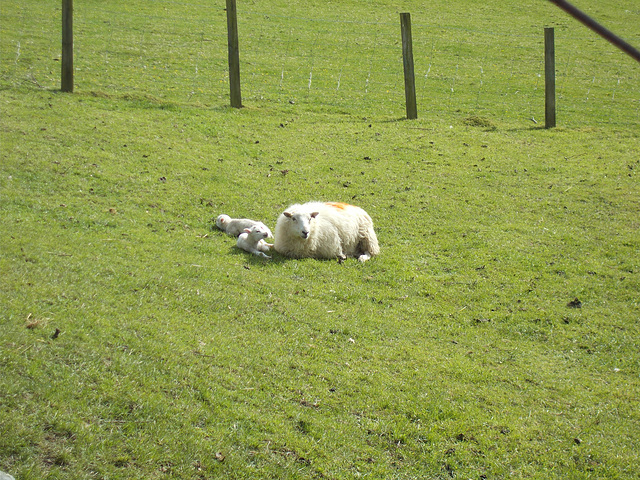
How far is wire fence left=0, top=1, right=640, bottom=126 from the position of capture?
20047 mm

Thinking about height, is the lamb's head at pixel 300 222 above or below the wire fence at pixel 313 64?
below

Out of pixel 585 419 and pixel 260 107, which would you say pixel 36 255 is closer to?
pixel 585 419

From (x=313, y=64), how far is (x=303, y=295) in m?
18.9

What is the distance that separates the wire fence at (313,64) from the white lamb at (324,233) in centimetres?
935

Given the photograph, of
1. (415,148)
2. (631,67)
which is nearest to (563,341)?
(415,148)

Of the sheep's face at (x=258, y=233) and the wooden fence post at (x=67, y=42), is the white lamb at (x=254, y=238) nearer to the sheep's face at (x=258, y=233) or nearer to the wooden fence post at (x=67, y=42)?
the sheep's face at (x=258, y=233)

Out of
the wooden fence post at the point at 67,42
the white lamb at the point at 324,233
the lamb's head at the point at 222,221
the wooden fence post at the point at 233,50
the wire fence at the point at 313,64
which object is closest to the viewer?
the white lamb at the point at 324,233

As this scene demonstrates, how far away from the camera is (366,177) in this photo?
13.8 metres

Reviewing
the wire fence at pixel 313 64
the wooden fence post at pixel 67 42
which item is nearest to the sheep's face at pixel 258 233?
the wire fence at pixel 313 64

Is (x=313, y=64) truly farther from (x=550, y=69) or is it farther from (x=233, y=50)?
(x=550, y=69)

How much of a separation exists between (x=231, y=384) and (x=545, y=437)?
313 cm

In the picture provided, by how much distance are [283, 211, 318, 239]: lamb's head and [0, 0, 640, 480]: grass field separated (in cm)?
52

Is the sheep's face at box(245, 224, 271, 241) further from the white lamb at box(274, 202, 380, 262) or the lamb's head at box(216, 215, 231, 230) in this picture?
the lamb's head at box(216, 215, 231, 230)

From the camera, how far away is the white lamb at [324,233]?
9625 millimetres
